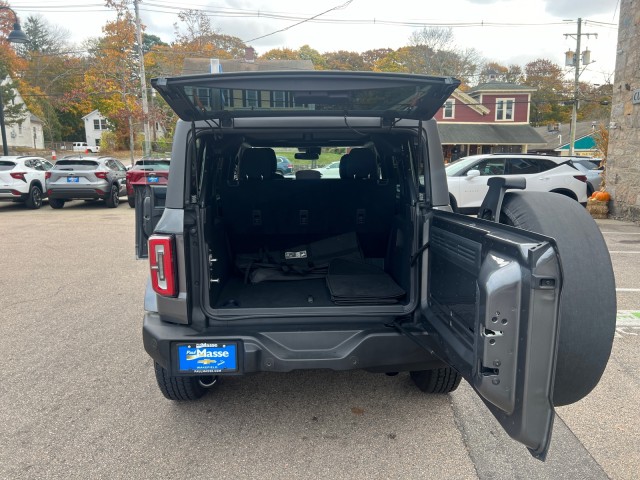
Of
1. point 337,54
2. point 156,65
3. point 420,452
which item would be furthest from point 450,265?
point 337,54

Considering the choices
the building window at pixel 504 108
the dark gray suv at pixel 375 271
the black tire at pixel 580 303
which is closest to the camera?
the dark gray suv at pixel 375 271

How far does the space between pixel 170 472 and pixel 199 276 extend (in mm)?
1028

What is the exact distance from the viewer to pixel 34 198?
1410cm

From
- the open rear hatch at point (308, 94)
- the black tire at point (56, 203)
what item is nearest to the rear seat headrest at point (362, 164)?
the open rear hatch at point (308, 94)

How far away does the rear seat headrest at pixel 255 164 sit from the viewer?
425 centimetres

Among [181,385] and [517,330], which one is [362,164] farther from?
[517,330]

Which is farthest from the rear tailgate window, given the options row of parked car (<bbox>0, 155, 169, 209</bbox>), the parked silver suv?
the parked silver suv

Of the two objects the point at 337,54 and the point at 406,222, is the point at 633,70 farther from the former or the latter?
the point at 337,54

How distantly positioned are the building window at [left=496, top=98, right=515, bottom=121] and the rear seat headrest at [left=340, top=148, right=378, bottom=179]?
3580 cm

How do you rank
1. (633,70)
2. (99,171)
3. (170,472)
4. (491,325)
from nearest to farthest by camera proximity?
1. (491,325)
2. (170,472)
3. (633,70)
4. (99,171)

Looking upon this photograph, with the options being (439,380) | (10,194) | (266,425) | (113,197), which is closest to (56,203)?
(10,194)

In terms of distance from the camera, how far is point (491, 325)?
1.81 m

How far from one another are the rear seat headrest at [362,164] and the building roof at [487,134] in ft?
104

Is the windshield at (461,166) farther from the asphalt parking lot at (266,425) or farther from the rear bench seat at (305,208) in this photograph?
the rear bench seat at (305,208)
